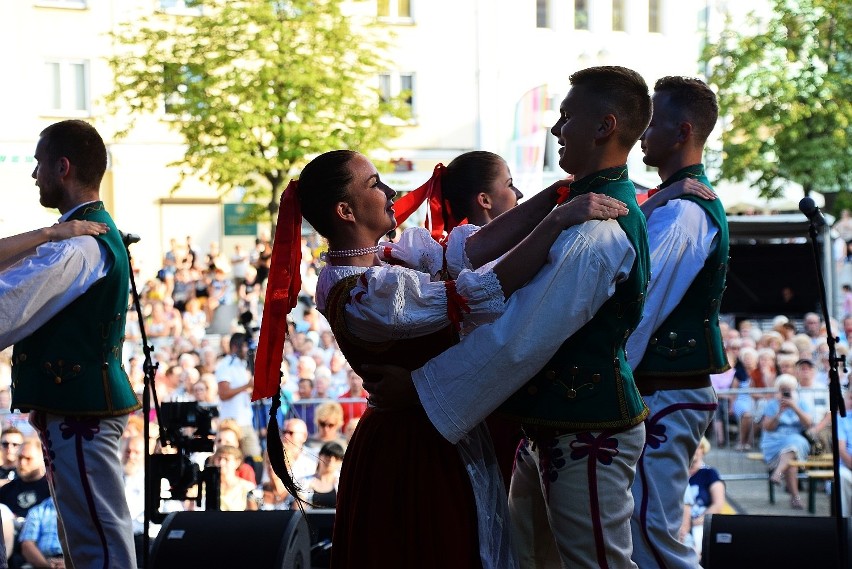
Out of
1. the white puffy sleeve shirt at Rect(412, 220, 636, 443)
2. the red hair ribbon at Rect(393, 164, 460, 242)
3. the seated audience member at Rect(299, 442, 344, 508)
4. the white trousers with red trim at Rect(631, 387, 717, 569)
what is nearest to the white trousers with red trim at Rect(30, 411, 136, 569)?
the red hair ribbon at Rect(393, 164, 460, 242)

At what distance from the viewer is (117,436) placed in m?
4.07

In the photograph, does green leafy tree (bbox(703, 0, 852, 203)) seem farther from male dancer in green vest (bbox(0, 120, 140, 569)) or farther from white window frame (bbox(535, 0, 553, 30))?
male dancer in green vest (bbox(0, 120, 140, 569))

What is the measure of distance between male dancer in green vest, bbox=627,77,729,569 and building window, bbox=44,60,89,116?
57.7 ft

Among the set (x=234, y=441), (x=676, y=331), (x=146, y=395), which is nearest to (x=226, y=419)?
(x=234, y=441)

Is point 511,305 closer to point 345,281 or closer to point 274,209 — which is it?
point 345,281

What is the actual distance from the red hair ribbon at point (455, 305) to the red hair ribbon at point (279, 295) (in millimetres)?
473

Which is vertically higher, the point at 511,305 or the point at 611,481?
the point at 511,305

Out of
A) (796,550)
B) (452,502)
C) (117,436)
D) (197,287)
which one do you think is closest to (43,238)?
(117,436)

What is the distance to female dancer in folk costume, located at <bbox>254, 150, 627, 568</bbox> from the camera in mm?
2830

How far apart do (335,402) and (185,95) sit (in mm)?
9459

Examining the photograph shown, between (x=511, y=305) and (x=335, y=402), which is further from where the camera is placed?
(x=335, y=402)

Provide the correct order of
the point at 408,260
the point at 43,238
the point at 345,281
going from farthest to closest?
the point at 43,238 → the point at 408,260 → the point at 345,281

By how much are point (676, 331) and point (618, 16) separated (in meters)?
20.4

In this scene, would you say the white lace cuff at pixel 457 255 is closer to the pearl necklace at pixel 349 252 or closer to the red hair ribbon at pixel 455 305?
the pearl necklace at pixel 349 252
